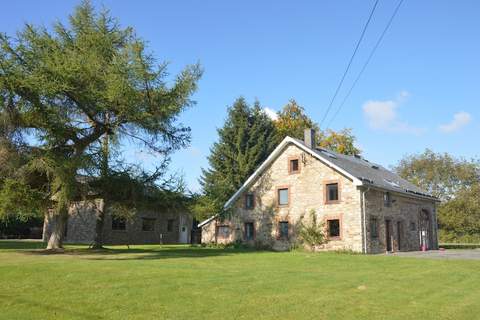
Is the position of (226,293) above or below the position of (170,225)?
below

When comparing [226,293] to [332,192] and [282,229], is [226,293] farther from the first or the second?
[282,229]

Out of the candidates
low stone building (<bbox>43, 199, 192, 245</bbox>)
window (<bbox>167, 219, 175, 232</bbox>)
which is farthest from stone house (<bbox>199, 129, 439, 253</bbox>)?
window (<bbox>167, 219, 175, 232</bbox>)

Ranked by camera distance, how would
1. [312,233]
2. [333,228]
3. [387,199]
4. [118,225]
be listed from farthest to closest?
[118,225], [387,199], [312,233], [333,228]

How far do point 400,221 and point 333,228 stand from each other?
6.18 metres

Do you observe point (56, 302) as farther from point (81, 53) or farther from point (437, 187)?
point (437, 187)

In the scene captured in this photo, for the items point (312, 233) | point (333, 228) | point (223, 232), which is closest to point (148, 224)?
point (223, 232)

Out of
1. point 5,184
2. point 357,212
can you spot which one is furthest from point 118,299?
point 357,212

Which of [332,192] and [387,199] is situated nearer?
[332,192]

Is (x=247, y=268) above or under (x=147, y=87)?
under

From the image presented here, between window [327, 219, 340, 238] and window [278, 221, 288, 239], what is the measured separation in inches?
135

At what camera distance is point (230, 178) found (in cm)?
4369

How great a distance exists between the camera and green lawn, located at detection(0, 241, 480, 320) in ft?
26.5

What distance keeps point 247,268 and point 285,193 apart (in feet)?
55.4

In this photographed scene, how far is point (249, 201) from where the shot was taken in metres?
33.5
